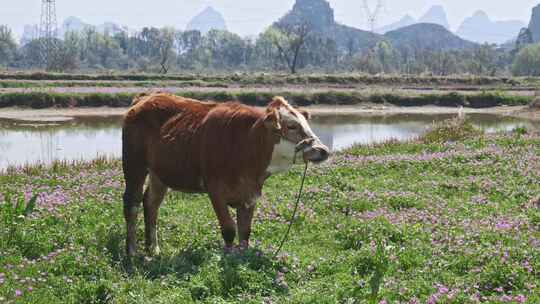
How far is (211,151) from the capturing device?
8.59m

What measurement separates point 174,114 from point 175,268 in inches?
93.0

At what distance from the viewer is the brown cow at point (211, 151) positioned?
8219 millimetres

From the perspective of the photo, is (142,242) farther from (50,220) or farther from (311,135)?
(311,135)

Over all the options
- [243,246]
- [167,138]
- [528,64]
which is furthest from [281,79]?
[528,64]

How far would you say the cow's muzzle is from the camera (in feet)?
25.9

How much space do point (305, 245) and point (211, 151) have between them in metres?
2.10

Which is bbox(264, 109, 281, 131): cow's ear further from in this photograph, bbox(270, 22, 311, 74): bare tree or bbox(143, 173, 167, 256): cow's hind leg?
bbox(270, 22, 311, 74): bare tree

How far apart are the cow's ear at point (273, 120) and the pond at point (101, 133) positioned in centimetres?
1429

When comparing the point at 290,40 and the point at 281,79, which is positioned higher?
the point at 290,40

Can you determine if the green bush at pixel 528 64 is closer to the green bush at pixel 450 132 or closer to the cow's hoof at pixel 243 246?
the green bush at pixel 450 132

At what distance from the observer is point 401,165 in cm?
1675

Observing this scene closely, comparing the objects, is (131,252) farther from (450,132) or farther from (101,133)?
(101,133)

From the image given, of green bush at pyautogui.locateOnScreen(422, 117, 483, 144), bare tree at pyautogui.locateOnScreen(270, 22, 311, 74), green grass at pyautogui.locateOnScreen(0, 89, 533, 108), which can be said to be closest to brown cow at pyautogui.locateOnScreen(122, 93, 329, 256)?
green bush at pyautogui.locateOnScreen(422, 117, 483, 144)

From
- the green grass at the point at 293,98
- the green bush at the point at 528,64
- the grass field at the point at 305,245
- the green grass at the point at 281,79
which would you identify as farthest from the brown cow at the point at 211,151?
the green bush at the point at 528,64
